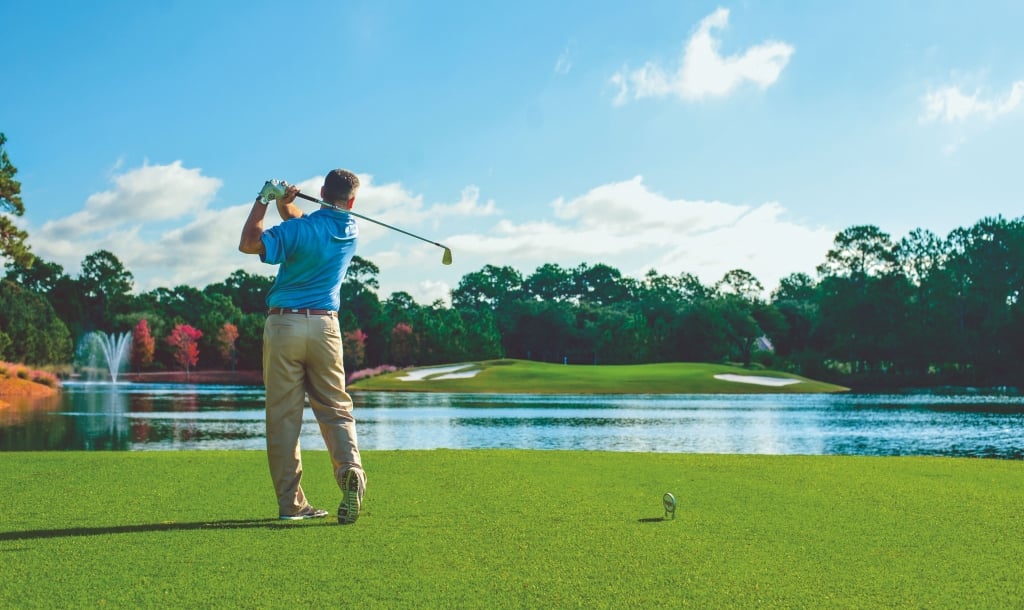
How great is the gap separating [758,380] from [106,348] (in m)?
60.8

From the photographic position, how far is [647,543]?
4.96 meters

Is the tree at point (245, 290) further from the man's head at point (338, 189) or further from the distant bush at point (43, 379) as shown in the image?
the man's head at point (338, 189)

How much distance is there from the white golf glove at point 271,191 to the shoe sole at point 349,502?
185 centimetres

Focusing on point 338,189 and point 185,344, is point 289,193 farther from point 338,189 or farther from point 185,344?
point 185,344

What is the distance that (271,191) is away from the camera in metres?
5.75

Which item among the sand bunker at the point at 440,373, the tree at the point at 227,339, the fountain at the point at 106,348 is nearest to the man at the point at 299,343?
the sand bunker at the point at 440,373

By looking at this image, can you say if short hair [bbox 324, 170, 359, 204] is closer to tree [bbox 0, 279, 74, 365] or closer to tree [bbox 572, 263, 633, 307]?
tree [bbox 0, 279, 74, 365]

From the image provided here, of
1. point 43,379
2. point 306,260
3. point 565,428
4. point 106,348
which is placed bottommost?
point 565,428

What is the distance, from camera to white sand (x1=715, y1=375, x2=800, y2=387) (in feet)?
172

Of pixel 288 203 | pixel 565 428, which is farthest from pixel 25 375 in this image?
pixel 288 203

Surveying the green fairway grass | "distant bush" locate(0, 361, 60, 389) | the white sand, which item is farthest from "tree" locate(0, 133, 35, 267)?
the white sand

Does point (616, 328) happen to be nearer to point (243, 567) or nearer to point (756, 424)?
point (756, 424)

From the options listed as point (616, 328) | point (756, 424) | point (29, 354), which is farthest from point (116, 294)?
point (756, 424)

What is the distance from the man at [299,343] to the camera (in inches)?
227
